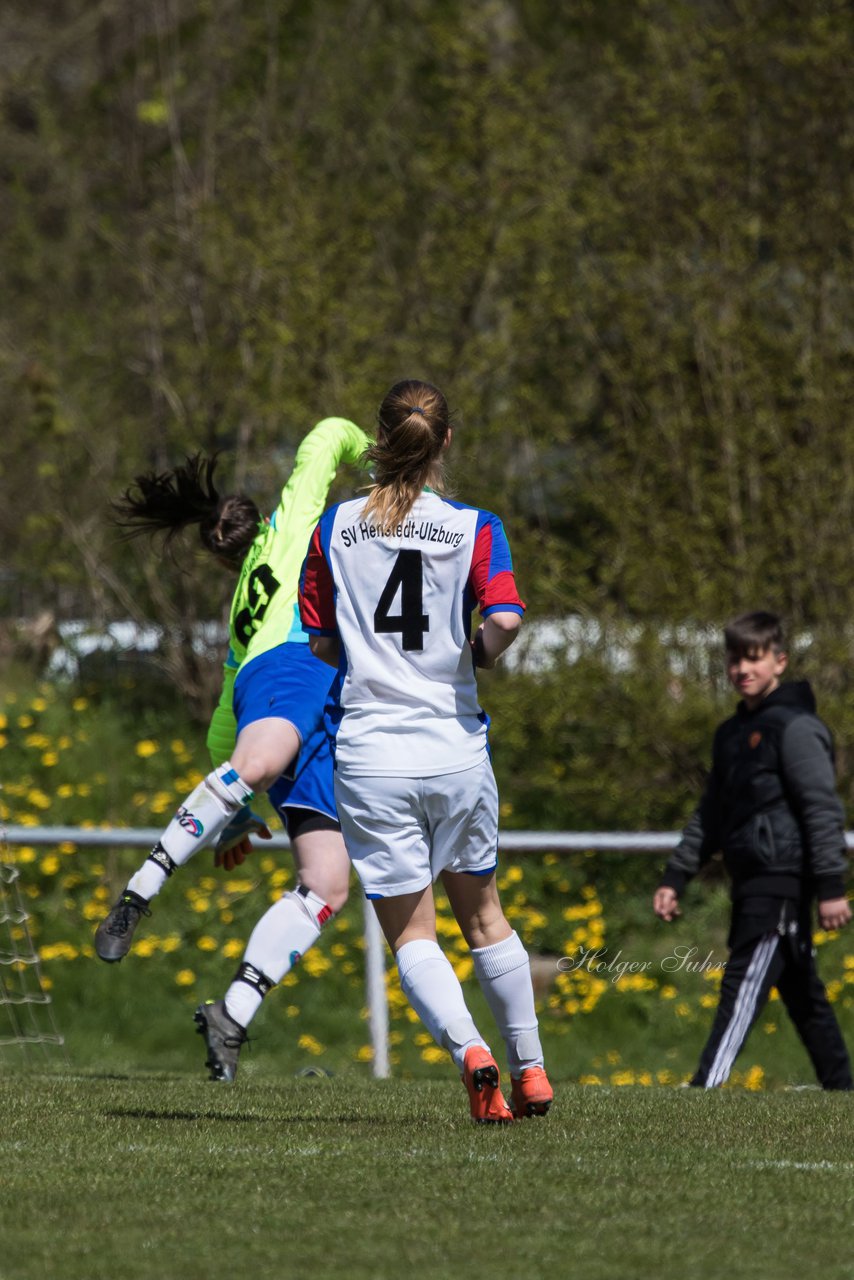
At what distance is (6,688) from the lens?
43.9 ft

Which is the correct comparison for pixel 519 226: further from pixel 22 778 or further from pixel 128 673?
pixel 22 778

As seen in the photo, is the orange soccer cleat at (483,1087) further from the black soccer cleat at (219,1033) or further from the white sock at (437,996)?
the black soccer cleat at (219,1033)

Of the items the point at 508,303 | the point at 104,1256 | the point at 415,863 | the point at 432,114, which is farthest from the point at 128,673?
the point at 104,1256

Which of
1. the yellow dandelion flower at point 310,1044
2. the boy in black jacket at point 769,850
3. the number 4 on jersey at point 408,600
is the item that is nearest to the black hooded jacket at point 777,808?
the boy in black jacket at point 769,850

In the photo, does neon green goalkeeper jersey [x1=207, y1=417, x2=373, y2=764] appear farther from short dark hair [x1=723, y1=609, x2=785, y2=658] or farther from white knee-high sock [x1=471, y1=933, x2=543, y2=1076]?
white knee-high sock [x1=471, y1=933, x2=543, y2=1076]

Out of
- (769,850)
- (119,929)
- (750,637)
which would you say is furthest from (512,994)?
(750,637)

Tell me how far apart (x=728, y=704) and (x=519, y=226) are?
3714 mm

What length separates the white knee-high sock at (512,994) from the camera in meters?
4.41

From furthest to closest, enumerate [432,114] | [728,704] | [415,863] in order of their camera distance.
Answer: [432,114], [728,704], [415,863]

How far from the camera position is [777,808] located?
6227 mm

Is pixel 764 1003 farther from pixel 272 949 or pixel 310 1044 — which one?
pixel 310 1044

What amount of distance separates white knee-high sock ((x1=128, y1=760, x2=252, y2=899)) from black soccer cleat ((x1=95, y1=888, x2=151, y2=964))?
0.66 feet

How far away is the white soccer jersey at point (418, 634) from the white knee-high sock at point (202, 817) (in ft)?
3.78

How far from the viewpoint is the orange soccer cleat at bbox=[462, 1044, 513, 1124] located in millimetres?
4188
